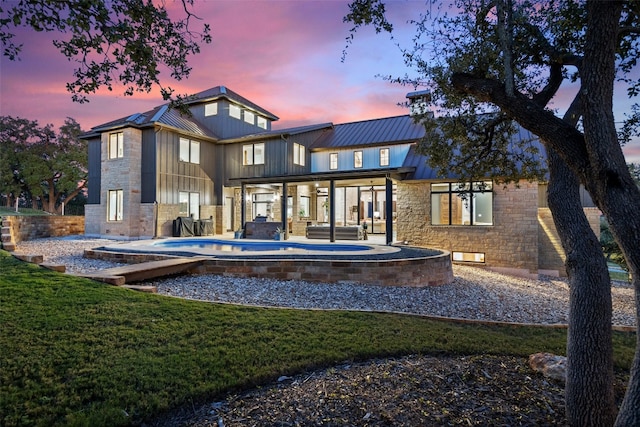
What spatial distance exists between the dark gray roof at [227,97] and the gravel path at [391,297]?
43.4ft

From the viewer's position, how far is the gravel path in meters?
6.59

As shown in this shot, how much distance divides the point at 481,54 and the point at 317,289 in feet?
17.0

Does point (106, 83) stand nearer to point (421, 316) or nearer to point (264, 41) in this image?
point (264, 41)

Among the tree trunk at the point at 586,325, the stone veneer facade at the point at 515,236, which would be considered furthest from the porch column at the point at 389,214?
the tree trunk at the point at 586,325

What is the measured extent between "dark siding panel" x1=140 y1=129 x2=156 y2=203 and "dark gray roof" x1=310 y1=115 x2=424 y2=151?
833 cm

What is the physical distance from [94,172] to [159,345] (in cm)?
1880

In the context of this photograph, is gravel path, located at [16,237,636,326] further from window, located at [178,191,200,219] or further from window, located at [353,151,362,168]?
window, located at [353,151,362,168]

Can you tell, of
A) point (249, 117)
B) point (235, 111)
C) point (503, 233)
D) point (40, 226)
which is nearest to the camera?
point (503, 233)

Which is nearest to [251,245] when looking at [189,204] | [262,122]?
[189,204]

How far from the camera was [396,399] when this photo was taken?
2.82 meters

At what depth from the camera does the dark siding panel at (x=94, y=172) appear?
1856 cm

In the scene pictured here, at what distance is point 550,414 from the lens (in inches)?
107

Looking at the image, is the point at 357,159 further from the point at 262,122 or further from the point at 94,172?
the point at 94,172

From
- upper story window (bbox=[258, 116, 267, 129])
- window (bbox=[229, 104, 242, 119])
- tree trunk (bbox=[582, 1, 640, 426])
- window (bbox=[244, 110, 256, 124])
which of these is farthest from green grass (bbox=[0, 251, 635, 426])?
upper story window (bbox=[258, 116, 267, 129])
